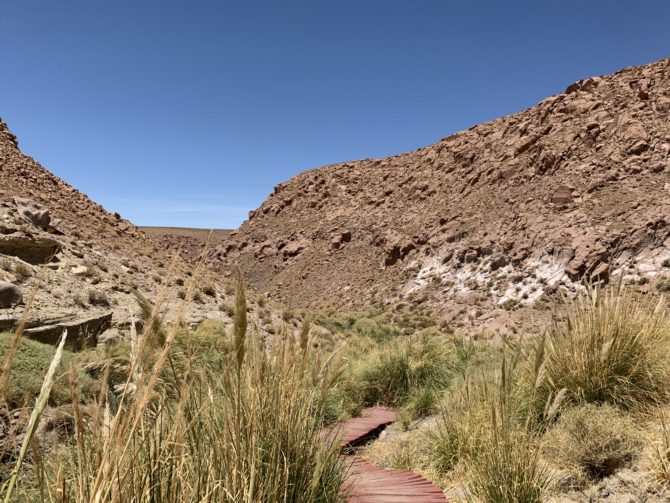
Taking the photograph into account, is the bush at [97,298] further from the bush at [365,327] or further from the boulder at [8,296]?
the bush at [365,327]

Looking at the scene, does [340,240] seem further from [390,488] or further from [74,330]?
[390,488]

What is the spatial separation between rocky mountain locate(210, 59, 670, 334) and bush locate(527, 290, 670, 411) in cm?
1139

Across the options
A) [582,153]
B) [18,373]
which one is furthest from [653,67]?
[18,373]

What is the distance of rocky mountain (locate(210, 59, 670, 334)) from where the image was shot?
23.0 metres

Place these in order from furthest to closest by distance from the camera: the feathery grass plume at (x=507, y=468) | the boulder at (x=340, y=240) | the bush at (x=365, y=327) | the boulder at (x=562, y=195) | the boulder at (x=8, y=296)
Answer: the boulder at (x=340, y=240) < the boulder at (x=562, y=195) < the bush at (x=365, y=327) < the boulder at (x=8, y=296) < the feathery grass plume at (x=507, y=468)

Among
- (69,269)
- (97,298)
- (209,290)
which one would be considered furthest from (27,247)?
(209,290)

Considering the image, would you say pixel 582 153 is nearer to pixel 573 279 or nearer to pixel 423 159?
pixel 573 279

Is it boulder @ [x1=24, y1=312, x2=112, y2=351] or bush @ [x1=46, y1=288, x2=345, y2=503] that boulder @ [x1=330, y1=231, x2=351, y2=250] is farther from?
bush @ [x1=46, y1=288, x2=345, y2=503]

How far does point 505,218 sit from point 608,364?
2587cm

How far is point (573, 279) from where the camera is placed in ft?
72.6

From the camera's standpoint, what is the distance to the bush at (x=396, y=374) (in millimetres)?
7617

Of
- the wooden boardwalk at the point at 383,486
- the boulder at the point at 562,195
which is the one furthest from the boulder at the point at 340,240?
the wooden boardwalk at the point at 383,486

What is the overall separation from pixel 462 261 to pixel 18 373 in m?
26.0

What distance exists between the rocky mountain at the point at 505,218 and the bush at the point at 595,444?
1236 cm
